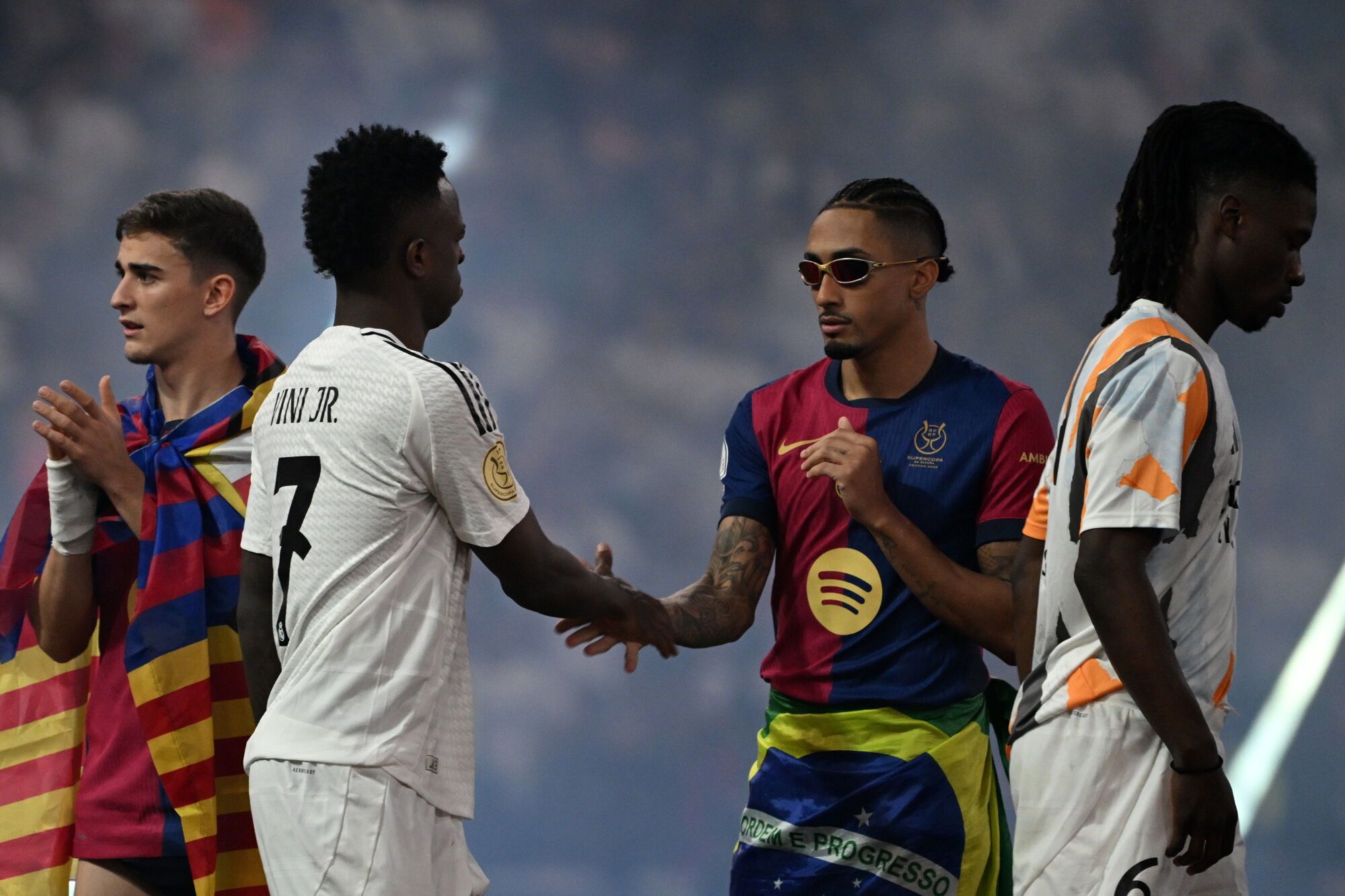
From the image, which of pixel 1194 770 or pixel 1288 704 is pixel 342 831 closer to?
pixel 1194 770

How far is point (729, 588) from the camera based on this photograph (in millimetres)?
2924

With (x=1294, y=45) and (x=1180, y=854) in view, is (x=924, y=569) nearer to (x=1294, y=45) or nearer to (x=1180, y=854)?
(x=1180, y=854)

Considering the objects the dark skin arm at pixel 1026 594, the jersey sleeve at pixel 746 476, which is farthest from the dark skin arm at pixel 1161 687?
the jersey sleeve at pixel 746 476

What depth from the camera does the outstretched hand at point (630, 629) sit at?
2.54 m

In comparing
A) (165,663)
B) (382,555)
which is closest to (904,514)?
(382,555)

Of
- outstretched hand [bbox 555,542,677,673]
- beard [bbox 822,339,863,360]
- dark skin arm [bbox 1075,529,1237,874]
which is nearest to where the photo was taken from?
Answer: dark skin arm [bbox 1075,529,1237,874]

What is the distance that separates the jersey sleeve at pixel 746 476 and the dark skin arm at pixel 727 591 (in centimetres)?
2

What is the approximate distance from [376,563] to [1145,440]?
116 centimetres

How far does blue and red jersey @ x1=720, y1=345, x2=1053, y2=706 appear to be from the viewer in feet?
9.00

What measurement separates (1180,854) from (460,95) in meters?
4.91

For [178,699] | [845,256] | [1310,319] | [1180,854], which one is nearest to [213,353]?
[178,699]

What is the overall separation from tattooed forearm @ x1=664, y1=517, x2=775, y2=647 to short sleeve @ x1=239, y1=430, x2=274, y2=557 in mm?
825

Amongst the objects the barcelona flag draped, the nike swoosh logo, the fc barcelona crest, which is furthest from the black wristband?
the barcelona flag draped

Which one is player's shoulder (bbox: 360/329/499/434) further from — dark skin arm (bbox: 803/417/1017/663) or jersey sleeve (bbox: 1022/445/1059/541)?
jersey sleeve (bbox: 1022/445/1059/541)
